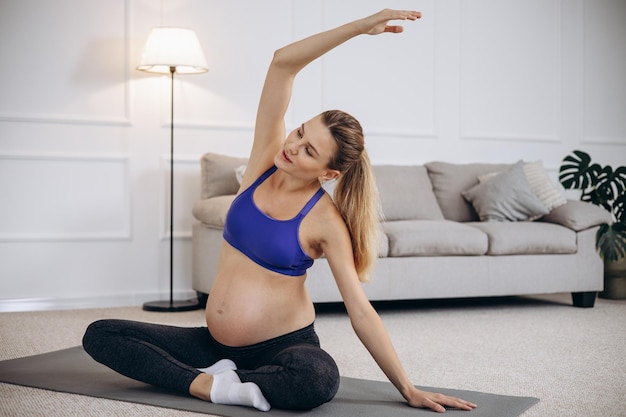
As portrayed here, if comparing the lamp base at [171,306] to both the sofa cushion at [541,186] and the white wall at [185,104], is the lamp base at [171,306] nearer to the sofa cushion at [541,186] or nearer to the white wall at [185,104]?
the white wall at [185,104]

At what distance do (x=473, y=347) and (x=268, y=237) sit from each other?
151 cm

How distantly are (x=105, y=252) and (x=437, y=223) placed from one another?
6.28ft

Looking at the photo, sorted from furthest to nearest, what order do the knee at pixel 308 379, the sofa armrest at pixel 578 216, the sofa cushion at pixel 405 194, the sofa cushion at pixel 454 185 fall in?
the sofa cushion at pixel 454 185, the sofa cushion at pixel 405 194, the sofa armrest at pixel 578 216, the knee at pixel 308 379

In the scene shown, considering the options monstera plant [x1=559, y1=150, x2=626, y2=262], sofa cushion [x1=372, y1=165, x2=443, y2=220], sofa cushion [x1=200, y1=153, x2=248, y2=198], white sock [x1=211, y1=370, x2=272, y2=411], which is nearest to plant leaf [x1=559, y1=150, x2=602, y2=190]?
monstera plant [x1=559, y1=150, x2=626, y2=262]

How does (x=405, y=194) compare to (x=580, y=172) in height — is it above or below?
below

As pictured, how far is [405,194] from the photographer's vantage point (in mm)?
4824

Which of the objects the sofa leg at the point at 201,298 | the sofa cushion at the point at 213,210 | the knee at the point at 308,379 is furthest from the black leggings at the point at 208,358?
the sofa leg at the point at 201,298

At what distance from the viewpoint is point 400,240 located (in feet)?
13.8

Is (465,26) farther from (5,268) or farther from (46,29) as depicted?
(5,268)

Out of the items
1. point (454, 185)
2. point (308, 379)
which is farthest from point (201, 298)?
point (308, 379)

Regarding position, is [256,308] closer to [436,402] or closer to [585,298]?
[436,402]

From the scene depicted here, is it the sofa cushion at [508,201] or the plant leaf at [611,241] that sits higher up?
the sofa cushion at [508,201]

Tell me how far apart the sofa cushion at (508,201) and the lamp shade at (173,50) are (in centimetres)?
187

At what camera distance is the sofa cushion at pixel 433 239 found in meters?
4.21
